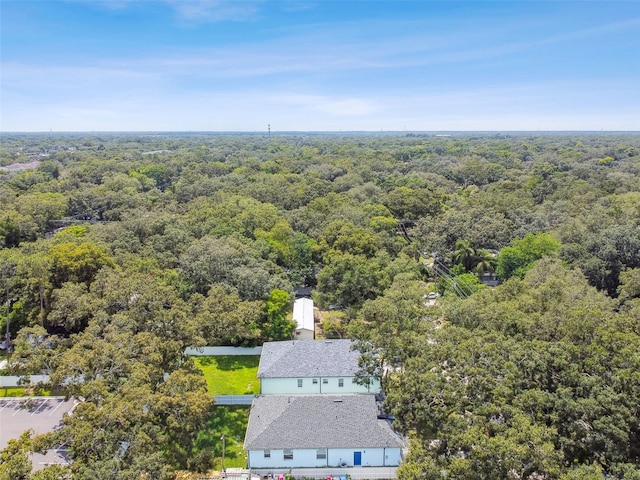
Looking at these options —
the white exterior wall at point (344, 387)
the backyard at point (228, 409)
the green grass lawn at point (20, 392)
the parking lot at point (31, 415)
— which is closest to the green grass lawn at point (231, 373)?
the backyard at point (228, 409)

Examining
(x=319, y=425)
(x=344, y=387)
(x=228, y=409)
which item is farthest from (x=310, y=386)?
(x=228, y=409)

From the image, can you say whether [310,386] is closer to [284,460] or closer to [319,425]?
[319,425]

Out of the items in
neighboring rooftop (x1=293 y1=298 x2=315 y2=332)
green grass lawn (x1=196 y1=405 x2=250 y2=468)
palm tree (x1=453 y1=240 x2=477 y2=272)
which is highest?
palm tree (x1=453 y1=240 x2=477 y2=272)

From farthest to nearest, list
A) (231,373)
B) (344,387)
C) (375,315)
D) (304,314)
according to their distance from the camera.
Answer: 1. (304,314)
2. (231,373)
3. (375,315)
4. (344,387)

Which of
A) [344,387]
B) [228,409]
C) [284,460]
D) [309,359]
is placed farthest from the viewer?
[309,359]

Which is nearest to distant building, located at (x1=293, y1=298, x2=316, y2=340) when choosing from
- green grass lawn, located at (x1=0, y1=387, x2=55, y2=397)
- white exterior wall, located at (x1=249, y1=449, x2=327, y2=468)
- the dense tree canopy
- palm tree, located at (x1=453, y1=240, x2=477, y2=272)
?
the dense tree canopy

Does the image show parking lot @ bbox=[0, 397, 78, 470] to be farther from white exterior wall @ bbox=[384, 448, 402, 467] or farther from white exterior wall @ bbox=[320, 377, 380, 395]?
white exterior wall @ bbox=[384, 448, 402, 467]
